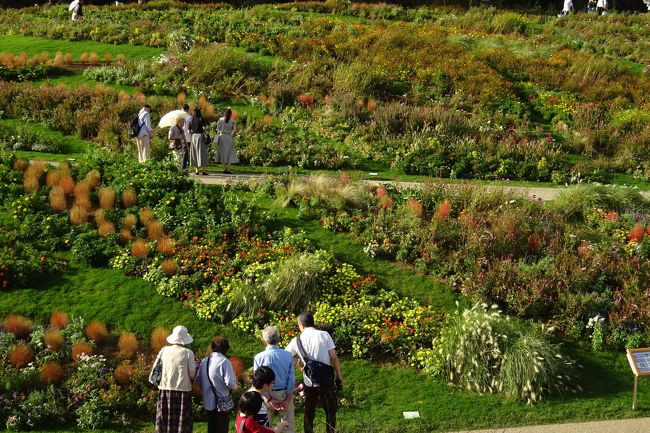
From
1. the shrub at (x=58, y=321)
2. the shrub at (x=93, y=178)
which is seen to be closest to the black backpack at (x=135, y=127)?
the shrub at (x=93, y=178)

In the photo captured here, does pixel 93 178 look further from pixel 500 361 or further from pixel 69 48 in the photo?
pixel 69 48

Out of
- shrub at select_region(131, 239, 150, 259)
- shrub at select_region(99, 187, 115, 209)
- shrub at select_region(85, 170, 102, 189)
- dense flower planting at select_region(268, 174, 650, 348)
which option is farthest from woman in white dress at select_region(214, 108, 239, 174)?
shrub at select_region(131, 239, 150, 259)

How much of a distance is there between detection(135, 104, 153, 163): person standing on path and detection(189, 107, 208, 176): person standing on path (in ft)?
2.83

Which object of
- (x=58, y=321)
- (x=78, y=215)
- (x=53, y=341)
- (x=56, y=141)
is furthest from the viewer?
(x=56, y=141)

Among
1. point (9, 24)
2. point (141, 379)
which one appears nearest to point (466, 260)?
point (141, 379)

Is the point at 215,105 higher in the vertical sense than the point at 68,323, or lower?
higher

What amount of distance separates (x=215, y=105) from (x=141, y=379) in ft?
38.1

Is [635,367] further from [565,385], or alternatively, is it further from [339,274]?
[339,274]

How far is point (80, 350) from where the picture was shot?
10250 millimetres

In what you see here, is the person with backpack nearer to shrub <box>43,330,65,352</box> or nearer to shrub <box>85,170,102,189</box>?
shrub <box>85,170,102,189</box>

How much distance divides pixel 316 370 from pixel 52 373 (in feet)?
11.8

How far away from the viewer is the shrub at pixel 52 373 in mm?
9719

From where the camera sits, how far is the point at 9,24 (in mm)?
28469

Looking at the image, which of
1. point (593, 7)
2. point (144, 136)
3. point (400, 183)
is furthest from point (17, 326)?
point (593, 7)
